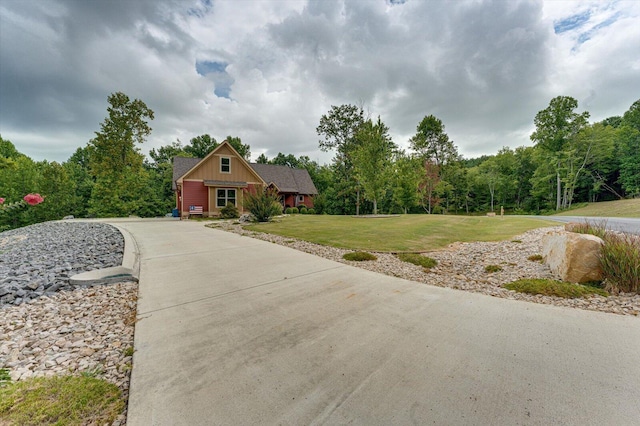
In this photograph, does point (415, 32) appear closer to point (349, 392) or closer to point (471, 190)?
point (349, 392)

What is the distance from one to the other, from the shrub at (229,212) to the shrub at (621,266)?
1807 centimetres

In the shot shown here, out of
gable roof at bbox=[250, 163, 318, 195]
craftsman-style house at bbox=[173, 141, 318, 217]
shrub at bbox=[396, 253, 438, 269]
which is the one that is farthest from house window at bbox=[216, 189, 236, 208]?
shrub at bbox=[396, 253, 438, 269]

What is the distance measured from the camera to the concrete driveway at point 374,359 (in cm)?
152

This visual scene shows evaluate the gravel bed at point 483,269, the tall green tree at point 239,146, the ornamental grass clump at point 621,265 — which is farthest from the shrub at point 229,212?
the tall green tree at point 239,146

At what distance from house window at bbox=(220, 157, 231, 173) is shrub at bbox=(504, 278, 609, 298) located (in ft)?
64.2

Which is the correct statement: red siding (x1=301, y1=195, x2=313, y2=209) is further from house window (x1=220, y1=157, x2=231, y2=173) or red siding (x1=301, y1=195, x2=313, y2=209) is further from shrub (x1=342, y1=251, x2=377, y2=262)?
shrub (x1=342, y1=251, x2=377, y2=262)

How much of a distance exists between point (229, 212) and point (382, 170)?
470 inches

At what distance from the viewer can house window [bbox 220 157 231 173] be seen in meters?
19.6

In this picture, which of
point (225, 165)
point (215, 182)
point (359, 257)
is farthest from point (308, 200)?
point (359, 257)

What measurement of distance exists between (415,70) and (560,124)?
2627 cm

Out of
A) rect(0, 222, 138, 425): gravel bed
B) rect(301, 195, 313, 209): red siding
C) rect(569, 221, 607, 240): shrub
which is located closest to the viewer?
rect(0, 222, 138, 425): gravel bed

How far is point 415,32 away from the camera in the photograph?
389 inches

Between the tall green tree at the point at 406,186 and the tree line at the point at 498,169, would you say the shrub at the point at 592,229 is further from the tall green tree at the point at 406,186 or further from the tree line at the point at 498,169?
the tall green tree at the point at 406,186

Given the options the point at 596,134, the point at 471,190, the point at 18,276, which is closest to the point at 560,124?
the point at 596,134
